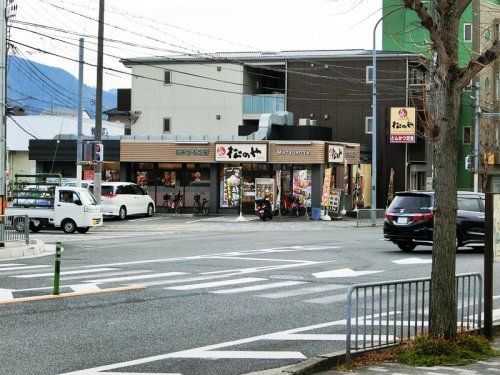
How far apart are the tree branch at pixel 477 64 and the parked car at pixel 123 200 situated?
36092 millimetres

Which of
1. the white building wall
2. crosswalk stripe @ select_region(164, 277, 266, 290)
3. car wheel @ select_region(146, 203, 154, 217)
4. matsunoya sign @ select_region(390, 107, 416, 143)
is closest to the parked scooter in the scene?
car wheel @ select_region(146, 203, 154, 217)

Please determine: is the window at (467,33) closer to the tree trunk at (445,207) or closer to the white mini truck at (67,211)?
the white mini truck at (67,211)

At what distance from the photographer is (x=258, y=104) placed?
59.3 meters

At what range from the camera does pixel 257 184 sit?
1935 inches

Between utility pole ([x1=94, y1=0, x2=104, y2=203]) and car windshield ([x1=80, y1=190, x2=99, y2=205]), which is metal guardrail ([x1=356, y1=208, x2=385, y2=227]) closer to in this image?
utility pole ([x1=94, y1=0, x2=104, y2=203])

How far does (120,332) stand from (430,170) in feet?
123

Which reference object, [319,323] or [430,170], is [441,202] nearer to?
[319,323]

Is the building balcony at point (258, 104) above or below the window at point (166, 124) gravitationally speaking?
above

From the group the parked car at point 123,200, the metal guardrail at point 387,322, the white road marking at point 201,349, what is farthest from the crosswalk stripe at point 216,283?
the parked car at point 123,200

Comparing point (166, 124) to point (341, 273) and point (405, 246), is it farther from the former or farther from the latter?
point (341, 273)

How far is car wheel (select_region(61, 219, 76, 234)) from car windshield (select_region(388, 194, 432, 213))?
1515 cm

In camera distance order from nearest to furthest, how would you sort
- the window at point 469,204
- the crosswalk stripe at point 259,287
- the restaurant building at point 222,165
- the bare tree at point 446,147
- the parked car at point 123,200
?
1. the bare tree at point 446,147
2. the crosswalk stripe at point 259,287
3. the window at point 469,204
4. the parked car at point 123,200
5. the restaurant building at point 222,165

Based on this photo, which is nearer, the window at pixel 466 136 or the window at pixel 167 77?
the window at pixel 167 77

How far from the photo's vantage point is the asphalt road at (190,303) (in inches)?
400
